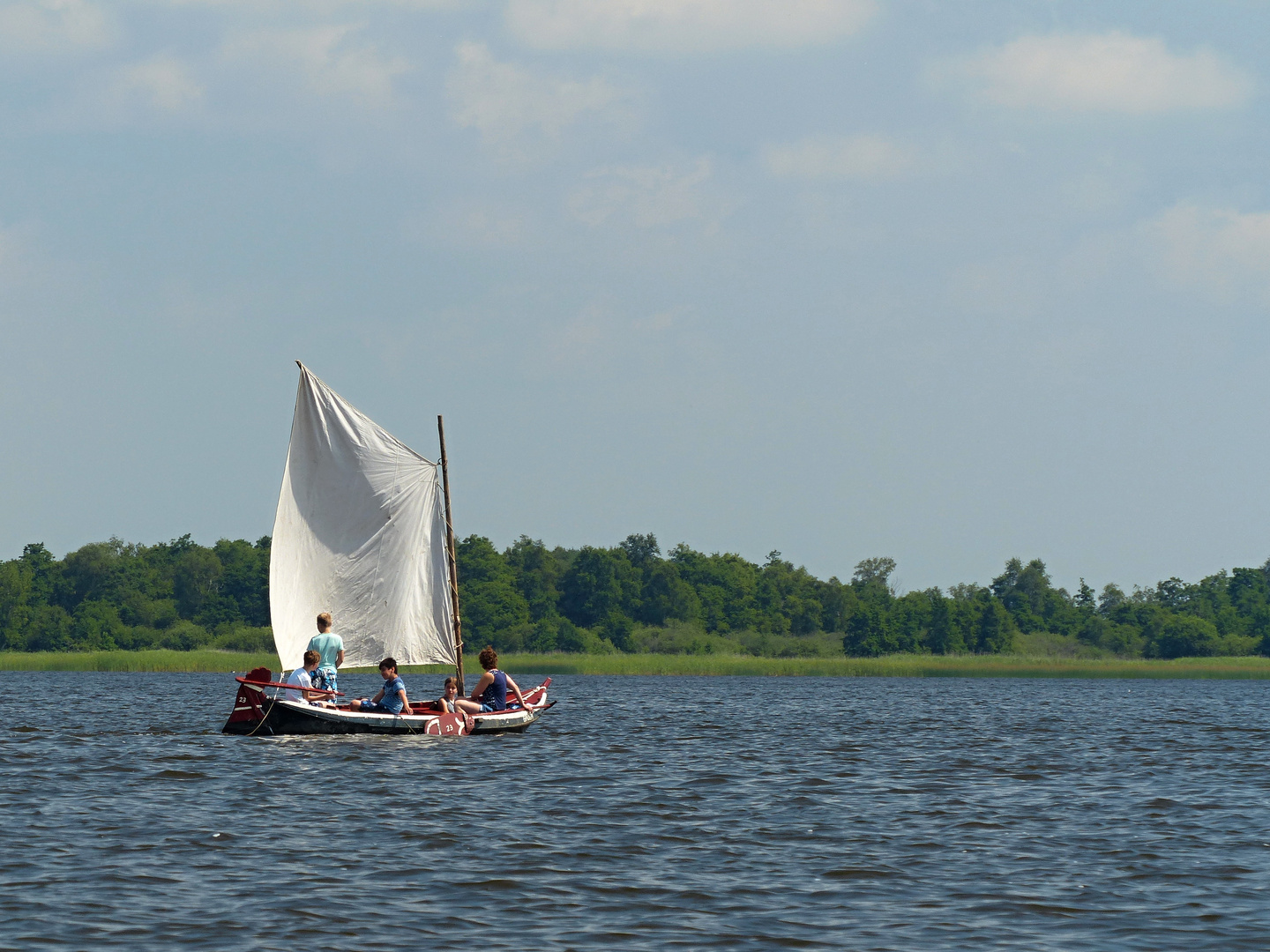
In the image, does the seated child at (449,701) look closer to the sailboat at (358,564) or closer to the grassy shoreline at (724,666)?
the sailboat at (358,564)

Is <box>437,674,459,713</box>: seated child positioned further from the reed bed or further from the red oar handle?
the reed bed

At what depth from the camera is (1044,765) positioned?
3006 centimetres

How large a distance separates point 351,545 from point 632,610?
112 m

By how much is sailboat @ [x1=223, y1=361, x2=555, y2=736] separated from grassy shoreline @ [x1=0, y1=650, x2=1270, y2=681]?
48.7 metres

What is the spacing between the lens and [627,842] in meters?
18.9

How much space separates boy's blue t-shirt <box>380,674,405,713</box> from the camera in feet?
102

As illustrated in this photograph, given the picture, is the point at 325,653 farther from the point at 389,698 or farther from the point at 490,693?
the point at 490,693

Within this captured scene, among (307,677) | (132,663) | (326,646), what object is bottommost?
(132,663)

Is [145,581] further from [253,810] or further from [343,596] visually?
[253,810]

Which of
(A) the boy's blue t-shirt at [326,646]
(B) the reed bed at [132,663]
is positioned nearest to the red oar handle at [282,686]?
(A) the boy's blue t-shirt at [326,646]

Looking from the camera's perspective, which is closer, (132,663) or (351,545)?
(351,545)

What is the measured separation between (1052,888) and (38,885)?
1152 cm

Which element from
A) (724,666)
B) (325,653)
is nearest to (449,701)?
(325,653)

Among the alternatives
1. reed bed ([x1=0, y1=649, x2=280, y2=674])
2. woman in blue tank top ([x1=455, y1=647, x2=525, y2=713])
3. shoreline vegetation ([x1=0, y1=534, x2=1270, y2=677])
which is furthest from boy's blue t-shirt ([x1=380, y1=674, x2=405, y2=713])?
shoreline vegetation ([x1=0, y1=534, x2=1270, y2=677])
